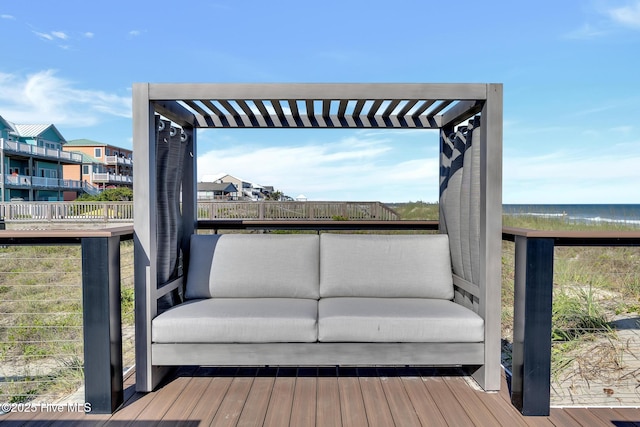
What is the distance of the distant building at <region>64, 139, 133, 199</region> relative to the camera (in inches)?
1150

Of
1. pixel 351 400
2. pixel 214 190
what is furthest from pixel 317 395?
pixel 214 190

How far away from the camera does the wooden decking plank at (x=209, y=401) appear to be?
1.73 meters

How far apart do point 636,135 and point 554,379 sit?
28184 mm

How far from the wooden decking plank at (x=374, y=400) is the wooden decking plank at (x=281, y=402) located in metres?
0.40

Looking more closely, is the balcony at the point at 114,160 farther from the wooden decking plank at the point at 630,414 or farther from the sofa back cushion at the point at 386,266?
the wooden decking plank at the point at 630,414

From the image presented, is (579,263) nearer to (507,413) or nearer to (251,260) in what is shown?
(507,413)

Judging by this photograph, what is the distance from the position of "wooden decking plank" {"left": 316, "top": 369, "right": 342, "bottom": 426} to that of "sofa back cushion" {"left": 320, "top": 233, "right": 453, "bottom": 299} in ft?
1.71

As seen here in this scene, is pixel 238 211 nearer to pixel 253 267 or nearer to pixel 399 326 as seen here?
pixel 253 267

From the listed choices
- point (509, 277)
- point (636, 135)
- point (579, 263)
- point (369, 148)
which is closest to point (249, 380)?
point (509, 277)

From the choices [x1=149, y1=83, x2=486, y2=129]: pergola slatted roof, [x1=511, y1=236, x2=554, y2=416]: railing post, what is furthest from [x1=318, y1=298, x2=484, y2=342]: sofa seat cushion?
[x1=149, y1=83, x2=486, y2=129]: pergola slatted roof

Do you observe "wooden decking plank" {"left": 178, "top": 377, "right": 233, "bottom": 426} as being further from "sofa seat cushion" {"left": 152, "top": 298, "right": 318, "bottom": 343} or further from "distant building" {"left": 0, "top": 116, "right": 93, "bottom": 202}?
"distant building" {"left": 0, "top": 116, "right": 93, "bottom": 202}

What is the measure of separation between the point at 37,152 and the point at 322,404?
2779 cm

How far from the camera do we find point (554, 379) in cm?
226

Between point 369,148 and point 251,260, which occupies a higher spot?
point 369,148
